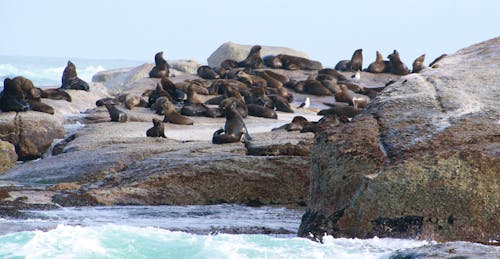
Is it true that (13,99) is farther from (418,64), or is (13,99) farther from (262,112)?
(418,64)

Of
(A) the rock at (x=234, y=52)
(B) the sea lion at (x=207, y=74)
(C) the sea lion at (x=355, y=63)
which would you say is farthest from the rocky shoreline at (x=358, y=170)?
(A) the rock at (x=234, y=52)

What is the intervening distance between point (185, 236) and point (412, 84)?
3544 millimetres

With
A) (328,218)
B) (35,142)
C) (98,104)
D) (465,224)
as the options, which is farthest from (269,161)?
(98,104)

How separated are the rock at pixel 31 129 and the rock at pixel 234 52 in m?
26.6

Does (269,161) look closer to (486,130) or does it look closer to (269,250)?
(486,130)

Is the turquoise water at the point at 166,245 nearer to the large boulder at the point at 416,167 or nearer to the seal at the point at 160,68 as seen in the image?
the large boulder at the point at 416,167

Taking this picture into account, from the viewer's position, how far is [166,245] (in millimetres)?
7062

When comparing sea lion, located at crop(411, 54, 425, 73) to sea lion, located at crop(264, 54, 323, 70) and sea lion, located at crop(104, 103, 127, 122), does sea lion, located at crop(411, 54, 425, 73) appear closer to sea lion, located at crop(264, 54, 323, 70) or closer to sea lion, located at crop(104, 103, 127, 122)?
sea lion, located at crop(264, 54, 323, 70)

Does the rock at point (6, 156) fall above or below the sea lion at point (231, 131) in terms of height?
below

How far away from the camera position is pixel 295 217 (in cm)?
1016

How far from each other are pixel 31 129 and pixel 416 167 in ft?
43.1

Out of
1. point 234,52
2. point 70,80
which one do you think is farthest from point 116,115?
point 234,52

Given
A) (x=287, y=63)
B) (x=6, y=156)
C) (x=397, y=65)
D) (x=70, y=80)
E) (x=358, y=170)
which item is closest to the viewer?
(x=358, y=170)

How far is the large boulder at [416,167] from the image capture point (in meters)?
7.34
